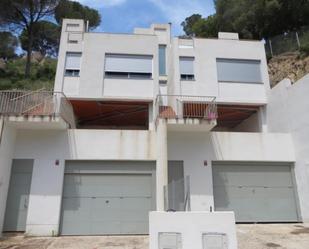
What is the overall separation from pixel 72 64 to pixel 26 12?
605 inches

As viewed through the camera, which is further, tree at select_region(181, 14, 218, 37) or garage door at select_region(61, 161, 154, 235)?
tree at select_region(181, 14, 218, 37)

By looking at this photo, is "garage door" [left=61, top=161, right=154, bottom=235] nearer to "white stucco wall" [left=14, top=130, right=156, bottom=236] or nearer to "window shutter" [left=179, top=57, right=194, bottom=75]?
"white stucco wall" [left=14, top=130, right=156, bottom=236]

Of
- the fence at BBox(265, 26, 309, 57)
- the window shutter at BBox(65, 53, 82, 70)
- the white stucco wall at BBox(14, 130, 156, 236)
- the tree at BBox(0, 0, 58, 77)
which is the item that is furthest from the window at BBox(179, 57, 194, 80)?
the tree at BBox(0, 0, 58, 77)

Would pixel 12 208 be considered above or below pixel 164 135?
below

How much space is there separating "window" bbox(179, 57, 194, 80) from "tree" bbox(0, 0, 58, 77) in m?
17.6

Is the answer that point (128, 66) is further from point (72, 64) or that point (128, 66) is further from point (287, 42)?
point (287, 42)

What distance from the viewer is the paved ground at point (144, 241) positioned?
8.17 meters

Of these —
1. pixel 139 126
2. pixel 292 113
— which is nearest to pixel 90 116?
pixel 139 126

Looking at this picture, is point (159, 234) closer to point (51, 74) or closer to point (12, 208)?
point (12, 208)

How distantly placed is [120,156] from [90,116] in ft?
17.3

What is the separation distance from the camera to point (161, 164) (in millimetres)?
10453

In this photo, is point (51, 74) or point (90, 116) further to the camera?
point (51, 74)

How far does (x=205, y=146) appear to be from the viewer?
473 inches

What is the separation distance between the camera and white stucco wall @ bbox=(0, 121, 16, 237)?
10.3 metres
